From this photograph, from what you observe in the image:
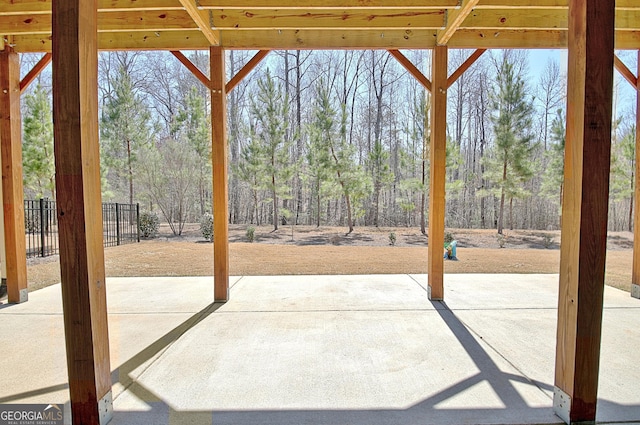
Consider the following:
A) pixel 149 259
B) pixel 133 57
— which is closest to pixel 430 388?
pixel 149 259

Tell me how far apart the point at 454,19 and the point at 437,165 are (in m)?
1.44

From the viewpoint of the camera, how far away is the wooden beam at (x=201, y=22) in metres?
3.19

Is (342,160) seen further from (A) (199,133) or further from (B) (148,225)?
(B) (148,225)

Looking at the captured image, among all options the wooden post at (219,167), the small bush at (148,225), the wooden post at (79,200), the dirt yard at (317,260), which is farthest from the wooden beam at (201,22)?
the small bush at (148,225)

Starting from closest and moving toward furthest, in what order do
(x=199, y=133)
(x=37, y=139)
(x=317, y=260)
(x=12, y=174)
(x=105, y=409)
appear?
(x=105, y=409) < (x=12, y=174) < (x=317, y=260) < (x=37, y=139) < (x=199, y=133)

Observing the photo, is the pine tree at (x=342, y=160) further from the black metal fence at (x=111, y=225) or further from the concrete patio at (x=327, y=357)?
the concrete patio at (x=327, y=357)

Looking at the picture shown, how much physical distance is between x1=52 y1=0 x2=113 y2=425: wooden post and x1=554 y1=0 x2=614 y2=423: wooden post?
92.7 inches

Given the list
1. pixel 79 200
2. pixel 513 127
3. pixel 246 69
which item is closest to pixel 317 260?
pixel 246 69

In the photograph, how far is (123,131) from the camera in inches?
495

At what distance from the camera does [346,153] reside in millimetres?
11766

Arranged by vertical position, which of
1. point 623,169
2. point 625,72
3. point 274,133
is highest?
point 274,133

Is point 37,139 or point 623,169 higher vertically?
point 37,139

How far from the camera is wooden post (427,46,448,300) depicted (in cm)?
394

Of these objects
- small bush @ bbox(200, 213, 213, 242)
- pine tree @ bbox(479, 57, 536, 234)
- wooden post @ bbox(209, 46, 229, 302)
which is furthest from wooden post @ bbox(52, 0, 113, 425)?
pine tree @ bbox(479, 57, 536, 234)
